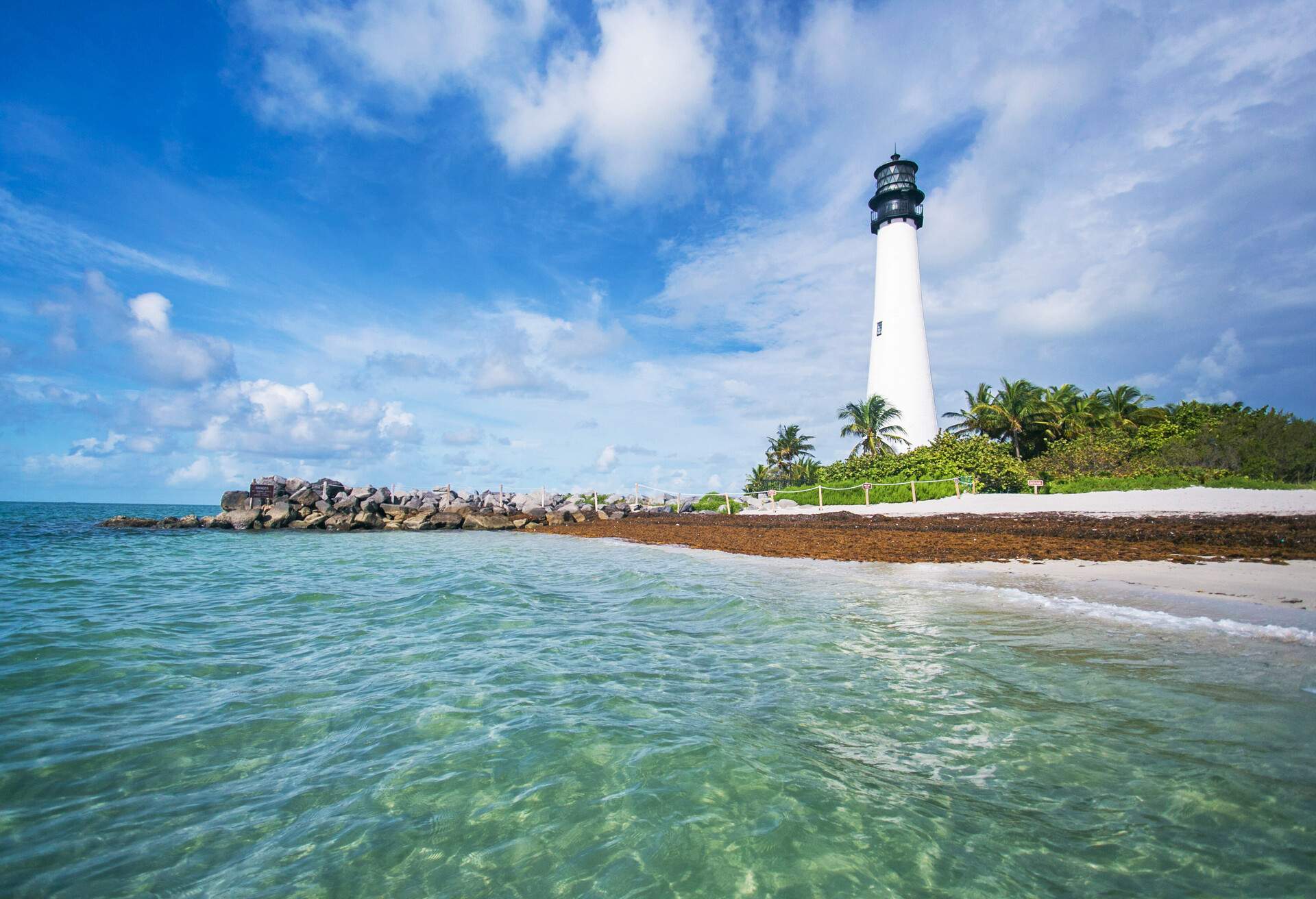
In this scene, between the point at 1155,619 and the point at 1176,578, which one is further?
the point at 1176,578

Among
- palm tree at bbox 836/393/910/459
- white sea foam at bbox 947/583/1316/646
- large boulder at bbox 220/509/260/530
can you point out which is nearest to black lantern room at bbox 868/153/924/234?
palm tree at bbox 836/393/910/459

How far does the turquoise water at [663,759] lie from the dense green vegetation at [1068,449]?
2442 cm

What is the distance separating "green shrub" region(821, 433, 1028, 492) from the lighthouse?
3.60 m

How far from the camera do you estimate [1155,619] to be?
6.60 metres

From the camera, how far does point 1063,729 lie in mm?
3730

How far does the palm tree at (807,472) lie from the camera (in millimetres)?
40375

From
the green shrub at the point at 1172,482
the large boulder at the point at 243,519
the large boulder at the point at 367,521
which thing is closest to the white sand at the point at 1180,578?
the green shrub at the point at 1172,482

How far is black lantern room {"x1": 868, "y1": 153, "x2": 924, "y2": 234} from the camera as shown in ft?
129

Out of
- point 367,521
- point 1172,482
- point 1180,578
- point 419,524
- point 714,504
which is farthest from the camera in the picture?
point 714,504

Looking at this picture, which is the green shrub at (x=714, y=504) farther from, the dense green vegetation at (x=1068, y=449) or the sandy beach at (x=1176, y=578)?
the sandy beach at (x=1176, y=578)

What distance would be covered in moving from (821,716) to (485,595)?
7.01 meters

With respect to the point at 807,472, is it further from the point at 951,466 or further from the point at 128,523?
the point at 128,523

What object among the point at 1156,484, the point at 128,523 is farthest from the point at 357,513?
the point at 1156,484

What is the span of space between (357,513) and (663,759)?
32.8 meters
